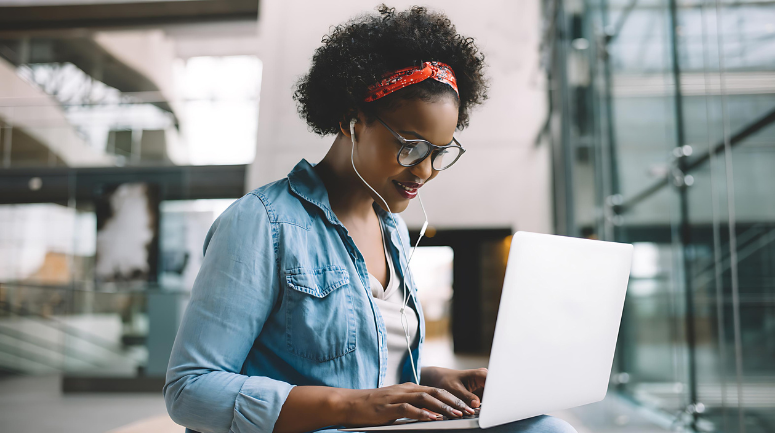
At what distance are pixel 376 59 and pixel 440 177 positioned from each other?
4739 millimetres

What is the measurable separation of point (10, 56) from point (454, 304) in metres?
8.10

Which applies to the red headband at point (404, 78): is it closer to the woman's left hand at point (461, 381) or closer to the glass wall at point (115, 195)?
the woman's left hand at point (461, 381)

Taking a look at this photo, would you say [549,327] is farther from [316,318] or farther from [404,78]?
[404,78]

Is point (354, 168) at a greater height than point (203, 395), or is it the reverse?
point (354, 168)

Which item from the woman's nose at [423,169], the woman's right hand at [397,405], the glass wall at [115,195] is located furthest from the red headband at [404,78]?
the glass wall at [115,195]

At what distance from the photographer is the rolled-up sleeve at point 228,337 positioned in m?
0.78

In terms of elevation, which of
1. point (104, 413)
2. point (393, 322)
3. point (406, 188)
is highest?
point (406, 188)

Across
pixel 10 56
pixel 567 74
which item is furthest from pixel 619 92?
pixel 10 56

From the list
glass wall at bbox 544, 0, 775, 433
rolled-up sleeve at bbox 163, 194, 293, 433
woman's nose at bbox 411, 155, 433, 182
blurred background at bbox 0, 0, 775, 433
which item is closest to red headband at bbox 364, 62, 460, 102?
woman's nose at bbox 411, 155, 433, 182

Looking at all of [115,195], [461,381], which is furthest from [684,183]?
[115,195]

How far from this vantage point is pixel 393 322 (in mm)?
1053

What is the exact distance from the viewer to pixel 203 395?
30.9 inches

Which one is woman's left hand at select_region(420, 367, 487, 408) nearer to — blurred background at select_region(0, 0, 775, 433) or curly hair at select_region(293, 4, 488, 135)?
curly hair at select_region(293, 4, 488, 135)

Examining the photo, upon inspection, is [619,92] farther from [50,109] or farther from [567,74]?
[50,109]
